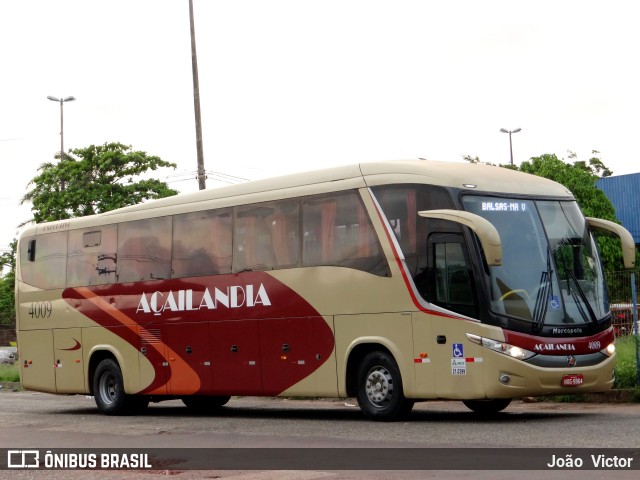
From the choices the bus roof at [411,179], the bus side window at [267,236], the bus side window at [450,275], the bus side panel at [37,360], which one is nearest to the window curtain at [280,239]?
the bus side window at [267,236]

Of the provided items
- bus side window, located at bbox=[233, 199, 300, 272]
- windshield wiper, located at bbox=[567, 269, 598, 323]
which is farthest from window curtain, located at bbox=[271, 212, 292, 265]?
windshield wiper, located at bbox=[567, 269, 598, 323]

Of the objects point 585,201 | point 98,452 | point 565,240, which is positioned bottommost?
point 98,452

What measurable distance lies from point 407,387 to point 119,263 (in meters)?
7.48

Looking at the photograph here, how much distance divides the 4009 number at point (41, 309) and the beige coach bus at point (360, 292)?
4.25ft

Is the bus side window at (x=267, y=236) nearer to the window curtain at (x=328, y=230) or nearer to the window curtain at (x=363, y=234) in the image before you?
the window curtain at (x=328, y=230)

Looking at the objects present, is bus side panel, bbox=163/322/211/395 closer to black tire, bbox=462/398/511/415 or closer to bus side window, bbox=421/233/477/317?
black tire, bbox=462/398/511/415

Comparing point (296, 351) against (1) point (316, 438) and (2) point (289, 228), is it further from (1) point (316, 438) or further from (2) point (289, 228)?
(1) point (316, 438)

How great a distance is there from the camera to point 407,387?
16.1 metres

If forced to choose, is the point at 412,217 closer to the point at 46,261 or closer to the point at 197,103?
the point at 46,261

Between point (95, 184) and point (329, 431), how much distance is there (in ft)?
118

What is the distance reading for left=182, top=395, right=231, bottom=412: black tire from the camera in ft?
72.3

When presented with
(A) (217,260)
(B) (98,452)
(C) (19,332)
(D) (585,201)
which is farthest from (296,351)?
(D) (585,201)

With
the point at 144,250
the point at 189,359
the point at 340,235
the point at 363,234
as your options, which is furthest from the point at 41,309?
the point at 363,234

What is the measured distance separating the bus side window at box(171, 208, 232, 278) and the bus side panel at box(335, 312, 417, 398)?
2884mm
